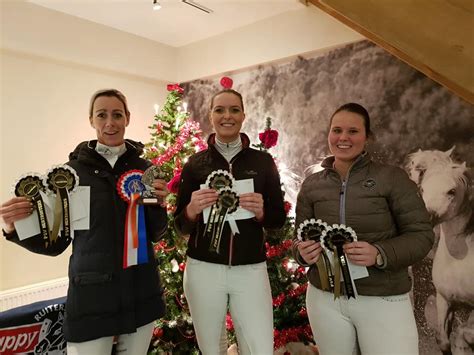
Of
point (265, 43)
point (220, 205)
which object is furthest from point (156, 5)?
point (220, 205)

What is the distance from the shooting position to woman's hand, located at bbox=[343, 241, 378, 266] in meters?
1.46

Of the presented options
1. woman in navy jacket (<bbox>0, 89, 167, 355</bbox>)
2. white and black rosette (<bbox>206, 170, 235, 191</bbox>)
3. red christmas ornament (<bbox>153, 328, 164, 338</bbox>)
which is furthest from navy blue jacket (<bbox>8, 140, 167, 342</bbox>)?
red christmas ornament (<bbox>153, 328, 164, 338</bbox>)

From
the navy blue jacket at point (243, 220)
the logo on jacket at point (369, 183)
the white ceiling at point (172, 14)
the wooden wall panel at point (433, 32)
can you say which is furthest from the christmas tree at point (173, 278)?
the wooden wall panel at point (433, 32)

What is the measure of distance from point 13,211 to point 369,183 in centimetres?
151

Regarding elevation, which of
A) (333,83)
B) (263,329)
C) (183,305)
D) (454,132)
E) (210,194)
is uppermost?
(333,83)

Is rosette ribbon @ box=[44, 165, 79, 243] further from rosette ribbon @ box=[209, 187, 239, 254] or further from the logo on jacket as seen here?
the logo on jacket

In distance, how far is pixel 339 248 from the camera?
1.51m

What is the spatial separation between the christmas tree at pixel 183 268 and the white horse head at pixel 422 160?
3.22ft

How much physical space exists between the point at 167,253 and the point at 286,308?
3.30ft

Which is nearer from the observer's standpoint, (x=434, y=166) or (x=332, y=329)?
(x=332, y=329)

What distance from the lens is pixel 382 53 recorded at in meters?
2.82

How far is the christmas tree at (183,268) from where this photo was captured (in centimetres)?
266

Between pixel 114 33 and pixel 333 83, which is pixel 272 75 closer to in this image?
pixel 333 83

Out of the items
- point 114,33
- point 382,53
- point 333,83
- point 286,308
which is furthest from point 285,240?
point 114,33
